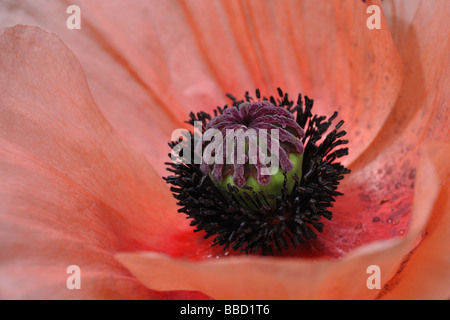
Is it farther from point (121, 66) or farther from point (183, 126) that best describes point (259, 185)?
point (121, 66)

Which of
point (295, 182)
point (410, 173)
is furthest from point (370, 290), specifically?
point (410, 173)

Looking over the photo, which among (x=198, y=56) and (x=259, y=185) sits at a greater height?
(x=198, y=56)

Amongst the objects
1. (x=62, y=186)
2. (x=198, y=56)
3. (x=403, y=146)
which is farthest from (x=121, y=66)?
(x=403, y=146)

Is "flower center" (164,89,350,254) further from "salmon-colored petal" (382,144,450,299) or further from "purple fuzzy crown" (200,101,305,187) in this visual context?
"salmon-colored petal" (382,144,450,299)

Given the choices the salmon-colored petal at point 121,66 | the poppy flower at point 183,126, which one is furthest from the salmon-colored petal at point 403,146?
the salmon-colored petal at point 121,66

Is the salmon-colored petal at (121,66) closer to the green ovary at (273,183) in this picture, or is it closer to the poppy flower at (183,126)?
the poppy flower at (183,126)

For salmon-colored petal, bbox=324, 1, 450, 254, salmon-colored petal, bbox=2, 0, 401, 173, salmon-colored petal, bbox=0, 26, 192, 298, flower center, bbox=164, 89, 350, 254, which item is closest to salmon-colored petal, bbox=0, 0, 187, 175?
salmon-colored petal, bbox=2, 0, 401, 173
